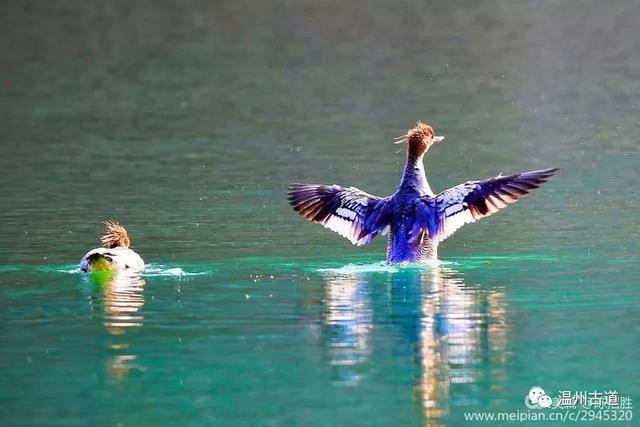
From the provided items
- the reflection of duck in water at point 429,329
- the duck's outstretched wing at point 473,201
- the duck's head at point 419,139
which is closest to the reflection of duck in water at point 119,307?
the reflection of duck in water at point 429,329

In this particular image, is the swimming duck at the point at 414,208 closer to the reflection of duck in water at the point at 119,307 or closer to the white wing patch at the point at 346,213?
the white wing patch at the point at 346,213

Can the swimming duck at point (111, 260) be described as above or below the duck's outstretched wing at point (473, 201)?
below

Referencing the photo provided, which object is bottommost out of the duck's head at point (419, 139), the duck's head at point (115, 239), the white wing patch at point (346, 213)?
the duck's head at point (115, 239)

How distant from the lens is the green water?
37.7 ft

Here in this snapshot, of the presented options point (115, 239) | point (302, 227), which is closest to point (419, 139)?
point (302, 227)

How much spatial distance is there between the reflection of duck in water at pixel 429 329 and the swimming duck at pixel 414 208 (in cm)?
38

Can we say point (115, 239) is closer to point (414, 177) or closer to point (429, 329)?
point (414, 177)

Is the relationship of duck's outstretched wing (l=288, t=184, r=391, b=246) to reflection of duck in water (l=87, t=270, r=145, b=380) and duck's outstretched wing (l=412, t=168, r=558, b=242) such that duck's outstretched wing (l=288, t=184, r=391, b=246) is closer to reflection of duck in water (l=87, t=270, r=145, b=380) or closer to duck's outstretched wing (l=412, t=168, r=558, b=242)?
duck's outstretched wing (l=412, t=168, r=558, b=242)

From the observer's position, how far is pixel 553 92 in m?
35.1

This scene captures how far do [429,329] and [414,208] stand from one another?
366 cm

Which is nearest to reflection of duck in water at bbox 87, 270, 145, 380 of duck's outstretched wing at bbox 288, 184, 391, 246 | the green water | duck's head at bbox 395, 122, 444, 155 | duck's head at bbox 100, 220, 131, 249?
the green water

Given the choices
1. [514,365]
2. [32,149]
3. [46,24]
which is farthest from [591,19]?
[514,365]

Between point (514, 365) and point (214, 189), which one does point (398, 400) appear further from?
point (214, 189)

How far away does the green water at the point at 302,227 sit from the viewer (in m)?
11.5
